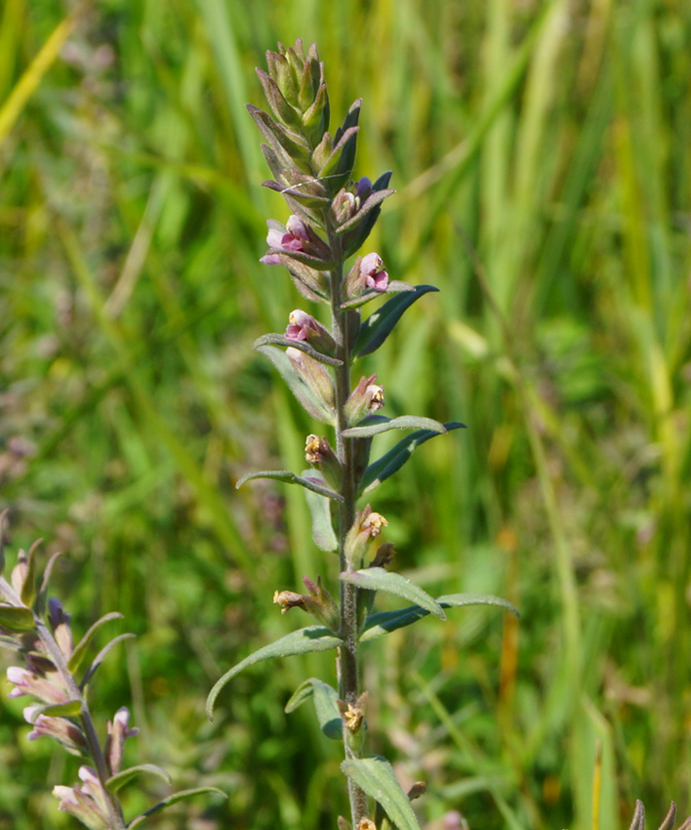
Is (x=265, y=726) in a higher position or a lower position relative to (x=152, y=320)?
lower

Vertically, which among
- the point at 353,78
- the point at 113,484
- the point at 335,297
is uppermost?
the point at 353,78

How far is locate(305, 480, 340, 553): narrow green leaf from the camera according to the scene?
91cm

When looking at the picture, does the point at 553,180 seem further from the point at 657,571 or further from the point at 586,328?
the point at 657,571

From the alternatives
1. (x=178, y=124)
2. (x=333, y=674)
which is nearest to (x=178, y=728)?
(x=333, y=674)

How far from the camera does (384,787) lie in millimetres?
817

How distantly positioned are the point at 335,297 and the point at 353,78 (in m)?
2.01

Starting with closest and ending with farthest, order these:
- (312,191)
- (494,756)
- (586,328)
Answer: (312,191)
(494,756)
(586,328)

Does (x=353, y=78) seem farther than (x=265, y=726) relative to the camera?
Yes

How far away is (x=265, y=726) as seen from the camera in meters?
2.14

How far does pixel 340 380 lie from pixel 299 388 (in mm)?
91

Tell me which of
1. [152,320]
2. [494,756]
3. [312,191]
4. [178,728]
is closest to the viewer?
[312,191]

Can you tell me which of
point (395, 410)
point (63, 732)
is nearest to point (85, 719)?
point (63, 732)

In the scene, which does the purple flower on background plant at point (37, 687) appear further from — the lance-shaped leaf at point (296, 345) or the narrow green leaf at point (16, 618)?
the lance-shaped leaf at point (296, 345)

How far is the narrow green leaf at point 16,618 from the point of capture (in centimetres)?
83
